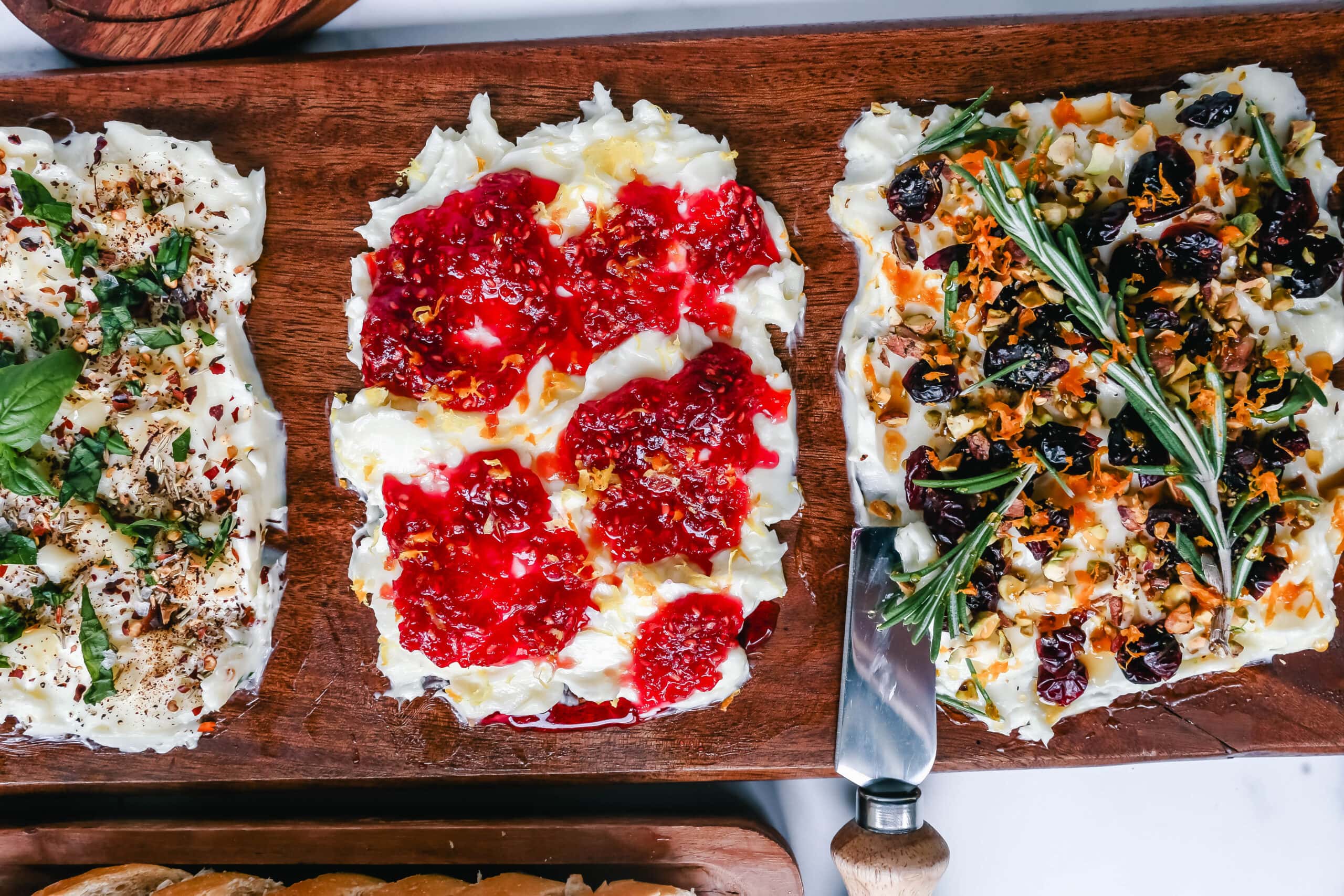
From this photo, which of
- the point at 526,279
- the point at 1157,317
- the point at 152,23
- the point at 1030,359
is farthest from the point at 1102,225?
the point at 152,23

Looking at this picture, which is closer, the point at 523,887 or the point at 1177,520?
the point at 1177,520

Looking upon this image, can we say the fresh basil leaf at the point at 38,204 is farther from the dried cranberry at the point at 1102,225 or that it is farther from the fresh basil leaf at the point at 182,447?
the dried cranberry at the point at 1102,225

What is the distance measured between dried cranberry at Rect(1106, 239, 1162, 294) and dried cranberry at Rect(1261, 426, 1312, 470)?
0.48 meters

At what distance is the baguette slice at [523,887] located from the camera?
6.64 feet

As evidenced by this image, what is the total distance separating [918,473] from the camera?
78.1 inches

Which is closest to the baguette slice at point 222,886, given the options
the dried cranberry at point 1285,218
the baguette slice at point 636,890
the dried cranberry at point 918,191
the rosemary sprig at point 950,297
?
the baguette slice at point 636,890

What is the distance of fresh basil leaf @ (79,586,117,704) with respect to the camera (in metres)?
1.97

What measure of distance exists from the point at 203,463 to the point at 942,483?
182cm

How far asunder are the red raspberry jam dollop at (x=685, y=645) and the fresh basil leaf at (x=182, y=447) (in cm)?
123

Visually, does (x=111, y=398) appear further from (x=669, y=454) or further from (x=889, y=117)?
(x=889, y=117)

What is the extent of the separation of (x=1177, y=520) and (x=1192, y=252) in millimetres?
629

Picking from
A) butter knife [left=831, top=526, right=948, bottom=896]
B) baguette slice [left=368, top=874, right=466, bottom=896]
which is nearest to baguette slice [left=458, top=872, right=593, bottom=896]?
baguette slice [left=368, top=874, right=466, bottom=896]

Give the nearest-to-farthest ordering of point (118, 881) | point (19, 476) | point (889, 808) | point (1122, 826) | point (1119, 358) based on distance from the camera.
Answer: point (1119, 358) → point (19, 476) → point (889, 808) → point (118, 881) → point (1122, 826)

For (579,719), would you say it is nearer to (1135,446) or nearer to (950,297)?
(950,297)
